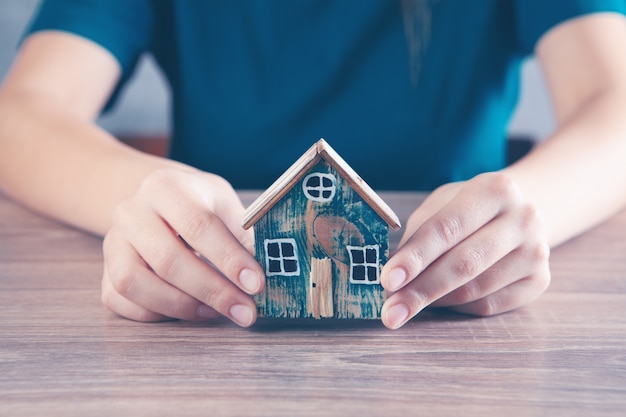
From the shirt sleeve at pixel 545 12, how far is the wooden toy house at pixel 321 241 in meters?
0.61

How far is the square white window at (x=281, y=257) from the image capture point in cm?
56

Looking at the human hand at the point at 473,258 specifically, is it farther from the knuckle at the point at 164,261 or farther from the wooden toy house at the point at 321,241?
the knuckle at the point at 164,261

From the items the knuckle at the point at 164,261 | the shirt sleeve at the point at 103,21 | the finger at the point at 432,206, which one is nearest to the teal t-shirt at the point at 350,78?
the shirt sleeve at the point at 103,21

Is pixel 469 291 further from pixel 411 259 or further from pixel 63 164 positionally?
pixel 63 164

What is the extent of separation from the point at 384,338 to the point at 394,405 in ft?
0.36

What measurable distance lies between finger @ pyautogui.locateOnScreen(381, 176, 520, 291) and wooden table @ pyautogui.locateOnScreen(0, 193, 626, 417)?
0.22 ft

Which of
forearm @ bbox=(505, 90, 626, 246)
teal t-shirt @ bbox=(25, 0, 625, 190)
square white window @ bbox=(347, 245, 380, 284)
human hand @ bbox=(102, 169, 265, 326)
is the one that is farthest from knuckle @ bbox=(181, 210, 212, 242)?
teal t-shirt @ bbox=(25, 0, 625, 190)

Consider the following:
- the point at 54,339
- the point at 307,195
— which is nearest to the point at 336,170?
the point at 307,195

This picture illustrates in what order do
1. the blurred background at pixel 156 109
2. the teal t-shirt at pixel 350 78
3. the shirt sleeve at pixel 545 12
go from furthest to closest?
the blurred background at pixel 156 109
the teal t-shirt at pixel 350 78
the shirt sleeve at pixel 545 12

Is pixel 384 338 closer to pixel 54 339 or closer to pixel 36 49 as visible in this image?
pixel 54 339

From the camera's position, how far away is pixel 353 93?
111 centimetres

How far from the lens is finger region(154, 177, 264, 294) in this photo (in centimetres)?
56

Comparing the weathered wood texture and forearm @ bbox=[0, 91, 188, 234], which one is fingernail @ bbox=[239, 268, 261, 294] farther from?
forearm @ bbox=[0, 91, 188, 234]

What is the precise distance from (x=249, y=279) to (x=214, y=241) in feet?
0.15
